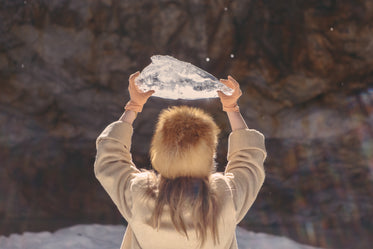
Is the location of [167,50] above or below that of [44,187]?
above

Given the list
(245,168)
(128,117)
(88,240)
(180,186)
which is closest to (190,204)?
(180,186)

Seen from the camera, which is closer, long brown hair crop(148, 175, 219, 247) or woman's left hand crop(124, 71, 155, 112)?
long brown hair crop(148, 175, 219, 247)

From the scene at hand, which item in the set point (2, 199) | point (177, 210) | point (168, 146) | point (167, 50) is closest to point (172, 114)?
point (168, 146)

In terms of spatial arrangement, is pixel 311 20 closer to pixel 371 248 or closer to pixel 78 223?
pixel 371 248

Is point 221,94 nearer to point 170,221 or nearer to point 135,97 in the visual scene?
point 135,97

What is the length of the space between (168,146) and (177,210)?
0.42ft

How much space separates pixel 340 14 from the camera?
2.50 metres

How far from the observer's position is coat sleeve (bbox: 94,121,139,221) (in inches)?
29.5

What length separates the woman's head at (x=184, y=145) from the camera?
706mm

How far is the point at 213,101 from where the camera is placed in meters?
2.92

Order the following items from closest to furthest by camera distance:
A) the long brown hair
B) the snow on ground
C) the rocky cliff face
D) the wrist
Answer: the long brown hair, the wrist, the snow on ground, the rocky cliff face

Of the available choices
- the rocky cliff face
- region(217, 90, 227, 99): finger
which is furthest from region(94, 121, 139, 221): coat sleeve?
the rocky cliff face

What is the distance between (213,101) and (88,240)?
1433mm

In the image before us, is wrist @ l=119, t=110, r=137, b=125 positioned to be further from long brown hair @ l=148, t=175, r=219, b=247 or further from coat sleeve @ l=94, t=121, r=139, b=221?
long brown hair @ l=148, t=175, r=219, b=247
